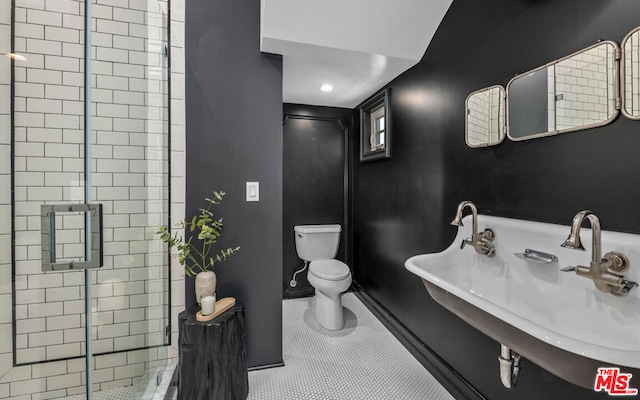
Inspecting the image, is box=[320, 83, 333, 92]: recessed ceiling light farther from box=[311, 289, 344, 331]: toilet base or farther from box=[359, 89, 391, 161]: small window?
box=[311, 289, 344, 331]: toilet base

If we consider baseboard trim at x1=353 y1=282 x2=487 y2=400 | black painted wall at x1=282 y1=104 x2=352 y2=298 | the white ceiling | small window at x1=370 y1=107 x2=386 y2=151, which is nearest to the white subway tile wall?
the white ceiling

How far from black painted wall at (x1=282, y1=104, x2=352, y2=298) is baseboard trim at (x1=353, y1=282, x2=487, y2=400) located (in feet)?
3.01

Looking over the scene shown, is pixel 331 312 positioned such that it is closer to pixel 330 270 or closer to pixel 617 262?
pixel 330 270

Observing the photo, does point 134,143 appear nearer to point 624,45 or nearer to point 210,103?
point 210,103

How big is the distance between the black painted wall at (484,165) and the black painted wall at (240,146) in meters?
0.99

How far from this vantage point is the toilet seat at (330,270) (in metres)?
2.31

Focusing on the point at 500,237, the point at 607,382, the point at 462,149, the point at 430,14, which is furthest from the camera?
the point at 430,14

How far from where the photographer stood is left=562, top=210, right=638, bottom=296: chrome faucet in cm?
86

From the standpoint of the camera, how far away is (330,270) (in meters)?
2.41

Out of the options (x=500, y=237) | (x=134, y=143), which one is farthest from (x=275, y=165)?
(x=500, y=237)

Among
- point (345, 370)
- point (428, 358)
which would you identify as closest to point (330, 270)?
point (345, 370)

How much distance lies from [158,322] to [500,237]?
1.94 m

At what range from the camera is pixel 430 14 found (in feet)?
5.68

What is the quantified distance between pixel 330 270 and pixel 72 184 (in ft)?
5.91
